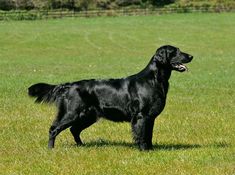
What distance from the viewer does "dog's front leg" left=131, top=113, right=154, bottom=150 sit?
370 inches

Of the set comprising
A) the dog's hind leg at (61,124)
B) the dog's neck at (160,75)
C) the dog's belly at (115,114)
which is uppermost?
the dog's neck at (160,75)

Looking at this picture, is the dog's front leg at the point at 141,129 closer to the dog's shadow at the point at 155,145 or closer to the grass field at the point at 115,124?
the grass field at the point at 115,124

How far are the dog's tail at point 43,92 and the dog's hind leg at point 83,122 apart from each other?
61 centimetres

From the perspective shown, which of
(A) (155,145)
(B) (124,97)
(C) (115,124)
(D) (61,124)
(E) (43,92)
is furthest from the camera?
(C) (115,124)

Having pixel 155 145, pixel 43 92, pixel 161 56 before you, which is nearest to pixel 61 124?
pixel 43 92

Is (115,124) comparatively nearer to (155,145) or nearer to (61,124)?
(155,145)

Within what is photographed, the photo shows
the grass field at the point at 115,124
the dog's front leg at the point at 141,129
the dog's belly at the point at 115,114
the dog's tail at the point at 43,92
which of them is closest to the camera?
the grass field at the point at 115,124

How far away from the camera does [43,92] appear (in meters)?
10.1

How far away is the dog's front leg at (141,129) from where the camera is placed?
9.41m

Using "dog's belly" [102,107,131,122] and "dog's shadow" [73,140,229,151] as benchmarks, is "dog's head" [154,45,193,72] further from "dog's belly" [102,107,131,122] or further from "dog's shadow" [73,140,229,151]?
"dog's shadow" [73,140,229,151]

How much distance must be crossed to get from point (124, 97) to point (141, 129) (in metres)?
0.61

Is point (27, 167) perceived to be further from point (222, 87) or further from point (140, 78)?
point (222, 87)

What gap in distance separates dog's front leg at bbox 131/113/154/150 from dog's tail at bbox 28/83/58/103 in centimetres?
153

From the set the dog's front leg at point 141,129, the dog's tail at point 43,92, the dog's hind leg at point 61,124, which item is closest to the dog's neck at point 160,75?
the dog's front leg at point 141,129
